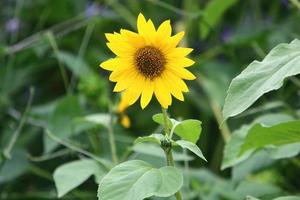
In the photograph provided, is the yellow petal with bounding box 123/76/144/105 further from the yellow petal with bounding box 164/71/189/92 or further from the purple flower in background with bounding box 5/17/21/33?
the purple flower in background with bounding box 5/17/21/33

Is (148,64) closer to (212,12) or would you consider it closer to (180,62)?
(180,62)

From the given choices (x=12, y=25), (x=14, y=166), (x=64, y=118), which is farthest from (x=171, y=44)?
(x=12, y=25)

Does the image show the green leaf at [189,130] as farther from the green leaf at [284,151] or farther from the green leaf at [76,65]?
the green leaf at [76,65]

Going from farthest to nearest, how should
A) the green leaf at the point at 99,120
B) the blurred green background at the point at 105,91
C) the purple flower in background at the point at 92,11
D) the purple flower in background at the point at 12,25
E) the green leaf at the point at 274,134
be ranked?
the purple flower in background at the point at 12,25 < the purple flower in background at the point at 92,11 < the blurred green background at the point at 105,91 < the green leaf at the point at 99,120 < the green leaf at the point at 274,134

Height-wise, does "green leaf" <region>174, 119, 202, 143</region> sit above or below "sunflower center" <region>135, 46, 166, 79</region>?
below

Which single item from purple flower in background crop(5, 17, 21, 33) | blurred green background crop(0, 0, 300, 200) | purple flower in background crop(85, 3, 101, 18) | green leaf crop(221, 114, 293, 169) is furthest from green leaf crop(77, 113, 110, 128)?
purple flower in background crop(5, 17, 21, 33)

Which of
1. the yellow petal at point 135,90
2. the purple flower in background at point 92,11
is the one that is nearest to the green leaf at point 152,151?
the yellow petal at point 135,90
